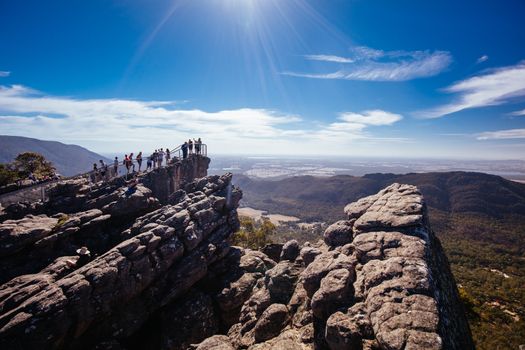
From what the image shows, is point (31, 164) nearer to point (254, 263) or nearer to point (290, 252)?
point (254, 263)

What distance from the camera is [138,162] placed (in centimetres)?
3812

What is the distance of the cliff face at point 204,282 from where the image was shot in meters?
14.0

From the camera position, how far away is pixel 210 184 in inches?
1505

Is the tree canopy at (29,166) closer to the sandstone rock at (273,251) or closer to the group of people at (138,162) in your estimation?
the group of people at (138,162)

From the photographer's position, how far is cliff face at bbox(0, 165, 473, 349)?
46.0 feet

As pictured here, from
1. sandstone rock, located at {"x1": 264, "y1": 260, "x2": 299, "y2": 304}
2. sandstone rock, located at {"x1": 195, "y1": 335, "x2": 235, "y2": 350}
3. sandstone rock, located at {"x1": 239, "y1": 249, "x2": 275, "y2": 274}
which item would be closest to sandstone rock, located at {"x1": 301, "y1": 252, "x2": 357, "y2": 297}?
sandstone rock, located at {"x1": 264, "y1": 260, "x2": 299, "y2": 304}

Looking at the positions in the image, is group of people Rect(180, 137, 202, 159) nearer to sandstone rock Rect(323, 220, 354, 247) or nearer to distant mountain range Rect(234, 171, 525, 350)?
sandstone rock Rect(323, 220, 354, 247)

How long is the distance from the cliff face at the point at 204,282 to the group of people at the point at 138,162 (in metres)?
3.33

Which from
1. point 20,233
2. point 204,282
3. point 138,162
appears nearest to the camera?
point 20,233

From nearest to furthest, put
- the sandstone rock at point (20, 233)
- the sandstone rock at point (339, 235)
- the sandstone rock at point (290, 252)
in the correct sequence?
the sandstone rock at point (20, 233)
the sandstone rock at point (339, 235)
the sandstone rock at point (290, 252)

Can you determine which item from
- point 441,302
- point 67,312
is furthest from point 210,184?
point 441,302

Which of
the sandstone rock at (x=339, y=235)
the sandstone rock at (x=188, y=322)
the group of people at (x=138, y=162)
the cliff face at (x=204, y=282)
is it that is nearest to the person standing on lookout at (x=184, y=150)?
the group of people at (x=138, y=162)

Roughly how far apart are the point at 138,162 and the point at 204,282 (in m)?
20.5

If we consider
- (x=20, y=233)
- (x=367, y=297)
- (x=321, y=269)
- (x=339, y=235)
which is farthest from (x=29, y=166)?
(x=367, y=297)
